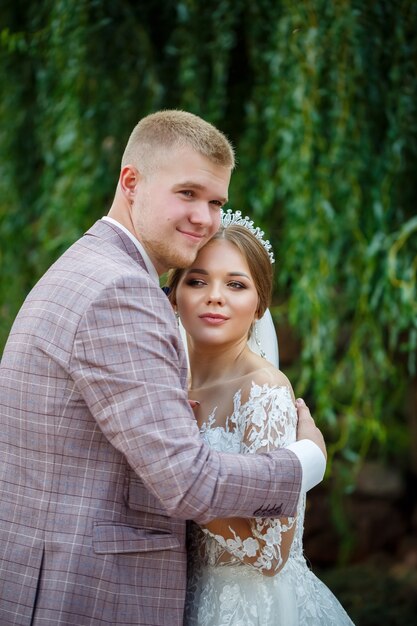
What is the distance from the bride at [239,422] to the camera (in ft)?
6.88

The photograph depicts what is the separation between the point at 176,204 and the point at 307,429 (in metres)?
0.61

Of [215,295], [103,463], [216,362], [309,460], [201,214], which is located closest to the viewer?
[103,463]

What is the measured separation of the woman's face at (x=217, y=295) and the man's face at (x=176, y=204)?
17 centimetres

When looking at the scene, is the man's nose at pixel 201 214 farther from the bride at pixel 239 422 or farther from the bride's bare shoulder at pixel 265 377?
the bride's bare shoulder at pixel 265 377

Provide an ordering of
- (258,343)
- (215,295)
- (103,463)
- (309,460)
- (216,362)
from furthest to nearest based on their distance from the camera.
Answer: (258,343) < (216,362) < (215,295) < (309,460) < (103,463)

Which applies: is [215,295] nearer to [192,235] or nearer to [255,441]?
[192,235]

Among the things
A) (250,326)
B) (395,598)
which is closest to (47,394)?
(250,326)

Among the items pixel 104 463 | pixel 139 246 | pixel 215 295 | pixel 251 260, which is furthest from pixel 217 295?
pixel 104 463

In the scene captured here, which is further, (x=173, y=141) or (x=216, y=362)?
(x=216, y=362)

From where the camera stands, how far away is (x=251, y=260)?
2.36 meters

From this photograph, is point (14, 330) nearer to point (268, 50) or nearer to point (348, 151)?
point (348, 151)

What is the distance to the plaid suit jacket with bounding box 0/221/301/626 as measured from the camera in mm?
1806

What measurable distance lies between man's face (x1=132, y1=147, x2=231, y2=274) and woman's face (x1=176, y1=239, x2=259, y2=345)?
0.17 m

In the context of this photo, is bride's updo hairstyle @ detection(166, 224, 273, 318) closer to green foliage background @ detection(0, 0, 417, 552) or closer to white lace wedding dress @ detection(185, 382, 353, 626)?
white lace wedding dress @ detection(185, 382, 353, 626)
